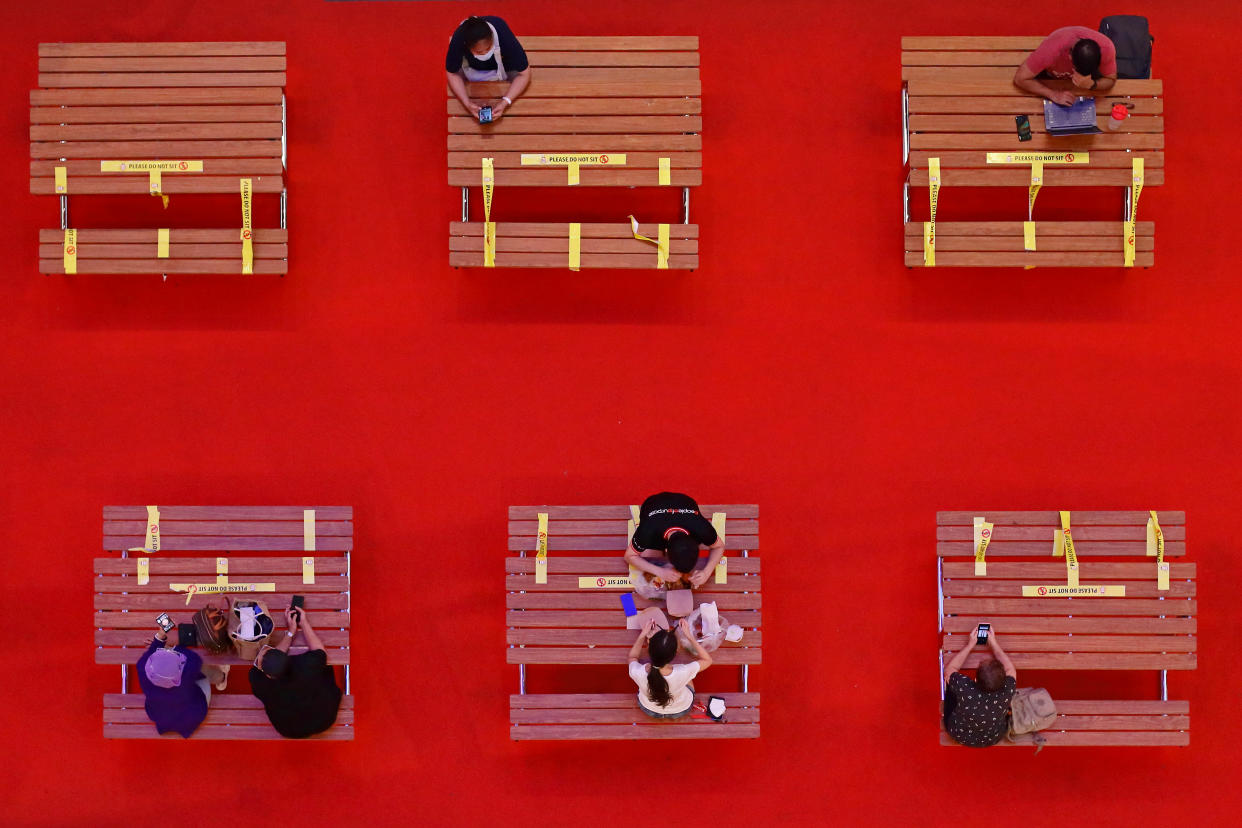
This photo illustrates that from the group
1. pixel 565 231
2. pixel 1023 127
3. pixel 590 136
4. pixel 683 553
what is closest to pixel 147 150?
pixel 565 231

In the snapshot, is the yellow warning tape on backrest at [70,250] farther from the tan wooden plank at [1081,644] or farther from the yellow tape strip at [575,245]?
the tan wooden plank at [1081,644]

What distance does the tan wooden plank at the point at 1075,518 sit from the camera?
21.9 feet

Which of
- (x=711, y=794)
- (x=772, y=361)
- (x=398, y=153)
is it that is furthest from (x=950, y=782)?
(x=398, y=153)

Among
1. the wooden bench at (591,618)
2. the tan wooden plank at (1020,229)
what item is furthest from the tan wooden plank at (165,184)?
the tan wooden plank at (1020,229)

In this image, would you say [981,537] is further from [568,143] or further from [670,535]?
[568,143]

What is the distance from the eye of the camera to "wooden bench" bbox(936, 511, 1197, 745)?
21.6 feet

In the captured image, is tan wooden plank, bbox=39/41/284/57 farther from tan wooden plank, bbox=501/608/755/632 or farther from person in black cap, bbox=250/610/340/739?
tan wooden plank, bbox=501/608/755/632

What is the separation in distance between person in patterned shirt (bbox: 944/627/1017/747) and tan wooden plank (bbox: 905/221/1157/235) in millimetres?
797

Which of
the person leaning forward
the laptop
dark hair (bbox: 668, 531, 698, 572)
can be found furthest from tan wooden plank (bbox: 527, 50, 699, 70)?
dark hair (bbox: 668, 531, 698, 572)

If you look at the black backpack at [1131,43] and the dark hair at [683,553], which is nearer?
the dark hair at [683,553]

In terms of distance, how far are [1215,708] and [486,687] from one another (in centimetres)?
467

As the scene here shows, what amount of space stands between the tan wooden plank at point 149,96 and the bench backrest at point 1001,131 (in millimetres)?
4019

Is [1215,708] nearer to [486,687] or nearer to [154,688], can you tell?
[486,687]

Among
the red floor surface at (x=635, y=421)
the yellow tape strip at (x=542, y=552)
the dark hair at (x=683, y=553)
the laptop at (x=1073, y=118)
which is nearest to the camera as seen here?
the dark hair at (x=683, y=553)
